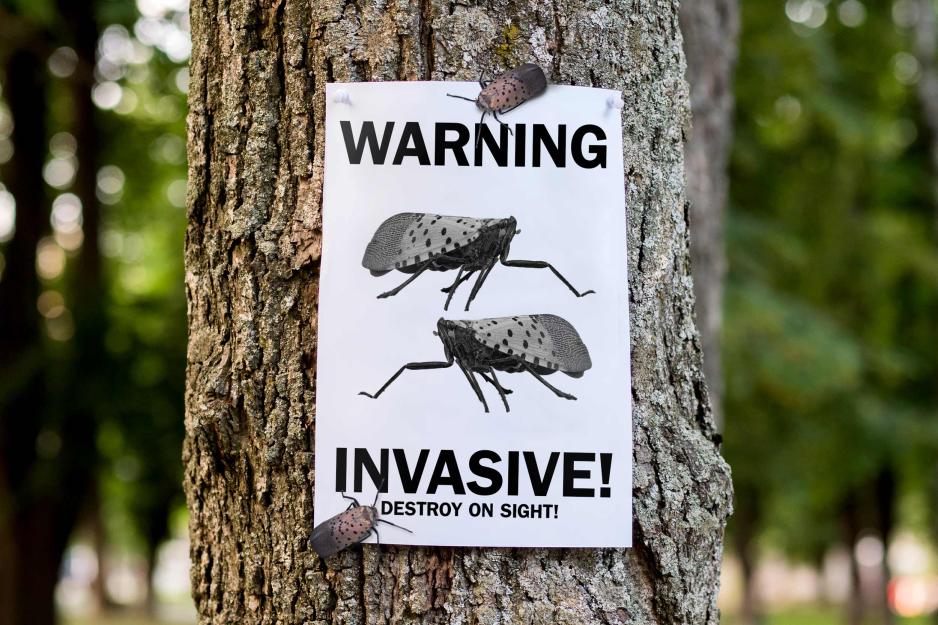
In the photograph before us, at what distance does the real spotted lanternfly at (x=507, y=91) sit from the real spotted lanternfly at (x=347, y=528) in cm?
56

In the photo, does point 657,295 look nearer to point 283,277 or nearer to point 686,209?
point 686,209

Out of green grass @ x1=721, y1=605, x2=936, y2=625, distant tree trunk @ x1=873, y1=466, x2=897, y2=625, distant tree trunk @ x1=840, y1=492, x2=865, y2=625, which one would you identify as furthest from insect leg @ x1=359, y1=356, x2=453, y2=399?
green grass @ x1=721, y1=605, x2=936, y2=625

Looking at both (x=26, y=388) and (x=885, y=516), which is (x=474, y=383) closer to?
(x=26, y=388)

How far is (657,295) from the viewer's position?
1501 mm

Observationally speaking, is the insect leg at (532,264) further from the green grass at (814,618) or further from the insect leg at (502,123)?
the green grass at (814,618)

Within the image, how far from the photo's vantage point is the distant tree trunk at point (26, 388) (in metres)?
9.10

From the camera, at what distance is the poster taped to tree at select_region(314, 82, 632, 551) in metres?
1.41

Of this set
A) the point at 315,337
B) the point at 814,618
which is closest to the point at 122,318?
the point at 315,337

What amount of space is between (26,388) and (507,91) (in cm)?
851

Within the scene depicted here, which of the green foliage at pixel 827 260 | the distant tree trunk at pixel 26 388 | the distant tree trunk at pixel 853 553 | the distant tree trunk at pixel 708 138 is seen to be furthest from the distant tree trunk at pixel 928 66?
the distant tree trunk at pixel 853 553

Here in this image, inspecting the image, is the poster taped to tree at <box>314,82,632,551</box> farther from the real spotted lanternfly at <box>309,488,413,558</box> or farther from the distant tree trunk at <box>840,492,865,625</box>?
the distant tree trunk at <box>840,492,865,625</box>

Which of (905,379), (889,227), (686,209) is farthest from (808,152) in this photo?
(686,209)

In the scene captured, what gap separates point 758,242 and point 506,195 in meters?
8.08

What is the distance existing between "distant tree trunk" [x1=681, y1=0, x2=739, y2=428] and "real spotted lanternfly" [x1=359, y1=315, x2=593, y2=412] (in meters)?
2.22
